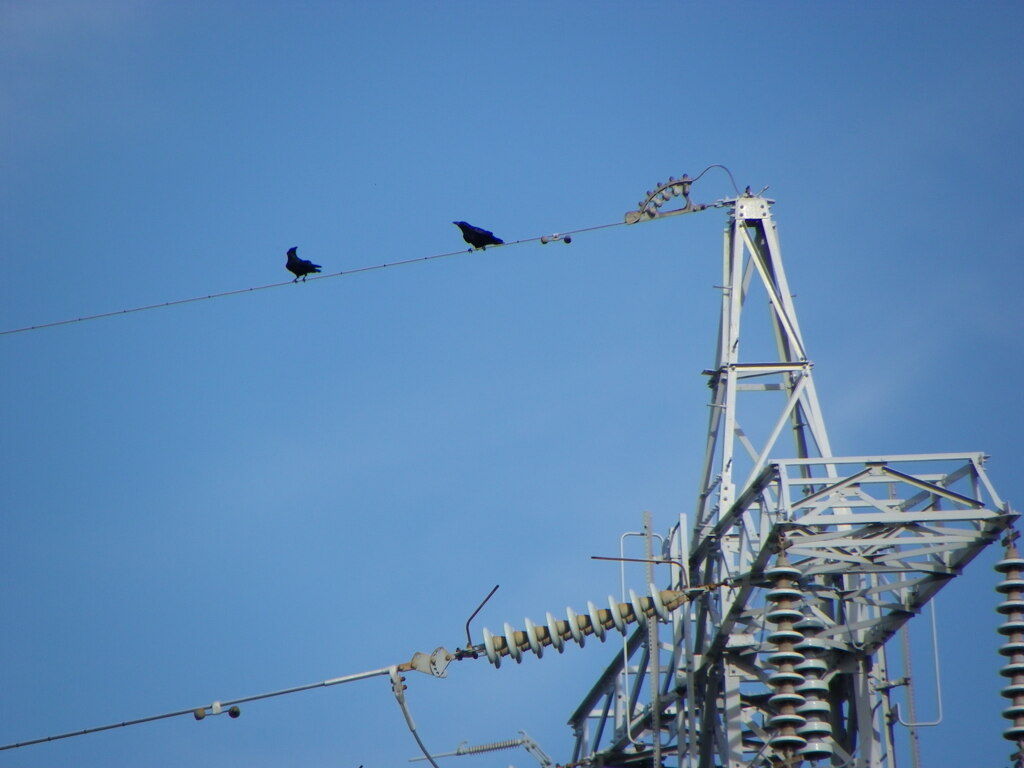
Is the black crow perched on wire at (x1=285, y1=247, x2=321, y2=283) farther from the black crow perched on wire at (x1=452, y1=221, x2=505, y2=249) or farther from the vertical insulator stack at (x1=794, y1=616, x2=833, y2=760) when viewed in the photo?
the vertical insulator stack at (x1=794, y1=616, x2=833, y2=760)

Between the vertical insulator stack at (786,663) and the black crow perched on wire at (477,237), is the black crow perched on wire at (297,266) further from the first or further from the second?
the vertical insulator stack at (786,663)

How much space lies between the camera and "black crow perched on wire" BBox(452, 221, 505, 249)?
32281mm

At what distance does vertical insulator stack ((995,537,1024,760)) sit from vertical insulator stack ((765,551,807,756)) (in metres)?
3.17

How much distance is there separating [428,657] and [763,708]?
685 centimetres

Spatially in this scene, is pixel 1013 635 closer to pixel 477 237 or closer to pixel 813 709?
pixel 813 709

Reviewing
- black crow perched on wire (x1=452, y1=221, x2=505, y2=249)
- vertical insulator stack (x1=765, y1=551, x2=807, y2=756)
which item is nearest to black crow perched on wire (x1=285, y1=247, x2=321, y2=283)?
black crow perched on wire (x1=452, y1=221, x2=505, y2=249)

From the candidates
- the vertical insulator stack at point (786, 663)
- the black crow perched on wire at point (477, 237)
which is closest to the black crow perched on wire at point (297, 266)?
the black crow perched on wire at point (477, 237)

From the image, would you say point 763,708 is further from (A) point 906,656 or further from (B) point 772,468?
(B) point 772,468

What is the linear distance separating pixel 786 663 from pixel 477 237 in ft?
36.3

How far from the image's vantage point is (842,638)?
2962cm

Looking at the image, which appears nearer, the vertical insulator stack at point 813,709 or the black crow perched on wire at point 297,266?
the vertical insulator stack at point 813,709

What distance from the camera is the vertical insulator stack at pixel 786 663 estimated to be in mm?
23844

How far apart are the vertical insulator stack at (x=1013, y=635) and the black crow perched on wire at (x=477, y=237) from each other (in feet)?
35.0

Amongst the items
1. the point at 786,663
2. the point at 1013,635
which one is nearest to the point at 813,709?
the point at 786,663
